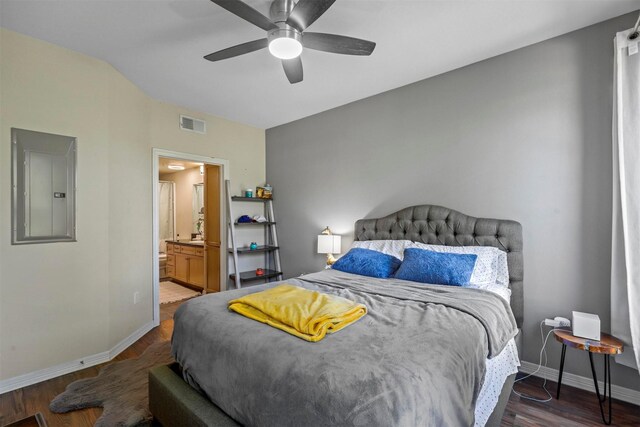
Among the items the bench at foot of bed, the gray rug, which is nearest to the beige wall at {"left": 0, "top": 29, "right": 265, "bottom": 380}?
the gray rug

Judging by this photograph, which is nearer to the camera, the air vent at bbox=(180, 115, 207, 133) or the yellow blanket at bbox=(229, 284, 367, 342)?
the yellow blanket at bbox=(229, 284, 367, 342)

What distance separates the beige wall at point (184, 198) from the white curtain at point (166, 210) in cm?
11

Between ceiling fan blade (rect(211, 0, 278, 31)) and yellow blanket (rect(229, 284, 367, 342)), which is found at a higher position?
ceiling fan blade (rect(211, 0, 278, 31))

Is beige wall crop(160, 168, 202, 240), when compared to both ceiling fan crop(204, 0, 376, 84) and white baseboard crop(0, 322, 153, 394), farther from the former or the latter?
ceiling fan crop(204, 0, 376, 84)

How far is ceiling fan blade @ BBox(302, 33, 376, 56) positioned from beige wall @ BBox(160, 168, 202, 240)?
15.5ft

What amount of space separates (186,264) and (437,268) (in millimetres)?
4459

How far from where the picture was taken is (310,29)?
2350mm

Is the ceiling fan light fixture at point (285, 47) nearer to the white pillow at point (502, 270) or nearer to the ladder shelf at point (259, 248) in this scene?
the white pillow at point (502, 270)

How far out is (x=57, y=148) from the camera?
2.51 meters

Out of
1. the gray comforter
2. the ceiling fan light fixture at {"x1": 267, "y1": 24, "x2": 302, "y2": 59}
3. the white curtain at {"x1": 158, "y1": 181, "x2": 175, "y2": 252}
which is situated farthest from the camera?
the white curtain at {"x1": 158, "y1": 181, "x2": 175, "y2": 252}

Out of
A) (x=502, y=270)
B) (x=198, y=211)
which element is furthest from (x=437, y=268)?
(x=198, y=211)

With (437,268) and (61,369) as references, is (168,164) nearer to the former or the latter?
(61,369)

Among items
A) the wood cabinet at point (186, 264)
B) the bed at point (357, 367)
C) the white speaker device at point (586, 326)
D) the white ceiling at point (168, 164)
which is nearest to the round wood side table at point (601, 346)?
the white speaker device at point (586, 326)

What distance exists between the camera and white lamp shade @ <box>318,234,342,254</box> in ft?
12.1
